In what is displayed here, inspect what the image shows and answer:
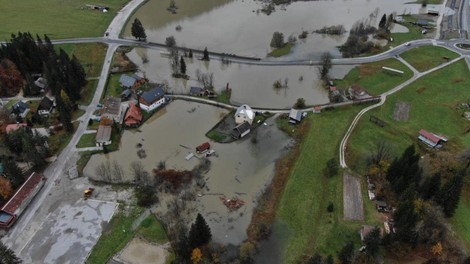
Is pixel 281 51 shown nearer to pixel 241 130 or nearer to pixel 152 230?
pixel 241 130

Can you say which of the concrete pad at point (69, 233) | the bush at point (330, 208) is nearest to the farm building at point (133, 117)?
the concrete pad at point (69, 233)

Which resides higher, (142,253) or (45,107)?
(45,107)

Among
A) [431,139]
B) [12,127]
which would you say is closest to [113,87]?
[12,127]

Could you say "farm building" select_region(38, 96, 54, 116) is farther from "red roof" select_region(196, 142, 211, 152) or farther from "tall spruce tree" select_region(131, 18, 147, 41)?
"tall spruce tree" select_region(131, 18, 147, 41)

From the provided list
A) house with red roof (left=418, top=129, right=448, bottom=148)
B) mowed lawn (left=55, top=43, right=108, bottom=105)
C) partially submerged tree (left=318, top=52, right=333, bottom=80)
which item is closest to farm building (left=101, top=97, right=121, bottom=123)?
mowed lawn (left=55, top=43, right=108, bottom=105)

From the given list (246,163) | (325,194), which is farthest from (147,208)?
(325,194)

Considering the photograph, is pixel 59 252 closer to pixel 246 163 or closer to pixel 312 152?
pixel 246 163
